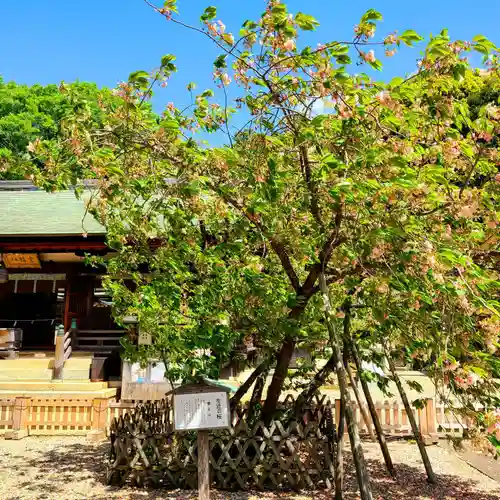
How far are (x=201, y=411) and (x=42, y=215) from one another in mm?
13038

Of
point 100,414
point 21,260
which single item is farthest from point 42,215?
point 100,414

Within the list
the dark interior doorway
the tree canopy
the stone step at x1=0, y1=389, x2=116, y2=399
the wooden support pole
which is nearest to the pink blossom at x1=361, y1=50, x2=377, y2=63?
the wooden support pole

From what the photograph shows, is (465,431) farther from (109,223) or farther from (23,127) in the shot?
(23,127)

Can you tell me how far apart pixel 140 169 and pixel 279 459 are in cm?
428

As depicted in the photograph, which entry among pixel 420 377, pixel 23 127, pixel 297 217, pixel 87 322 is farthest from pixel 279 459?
pixel 23 127

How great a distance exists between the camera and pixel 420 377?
1916 centimetres

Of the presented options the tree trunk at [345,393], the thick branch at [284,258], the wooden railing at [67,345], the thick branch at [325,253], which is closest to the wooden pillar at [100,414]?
the wooden railing at [67,345]

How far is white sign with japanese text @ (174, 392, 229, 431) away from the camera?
5.31 meters

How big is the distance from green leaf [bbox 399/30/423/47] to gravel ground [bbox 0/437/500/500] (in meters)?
5.53

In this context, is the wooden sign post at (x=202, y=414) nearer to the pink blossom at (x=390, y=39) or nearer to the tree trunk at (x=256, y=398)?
the tree trunk at (x=256, y=398)

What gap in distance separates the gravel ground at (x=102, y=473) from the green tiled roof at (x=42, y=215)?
20.3 feet

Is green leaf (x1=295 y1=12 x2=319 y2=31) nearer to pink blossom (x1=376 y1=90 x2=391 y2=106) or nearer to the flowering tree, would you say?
the flowering tree

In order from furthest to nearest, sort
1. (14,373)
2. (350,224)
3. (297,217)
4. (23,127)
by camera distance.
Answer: (23,127) → (14,373) → (297,217) → (350,224)

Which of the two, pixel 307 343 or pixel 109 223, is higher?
pixel 109 223
